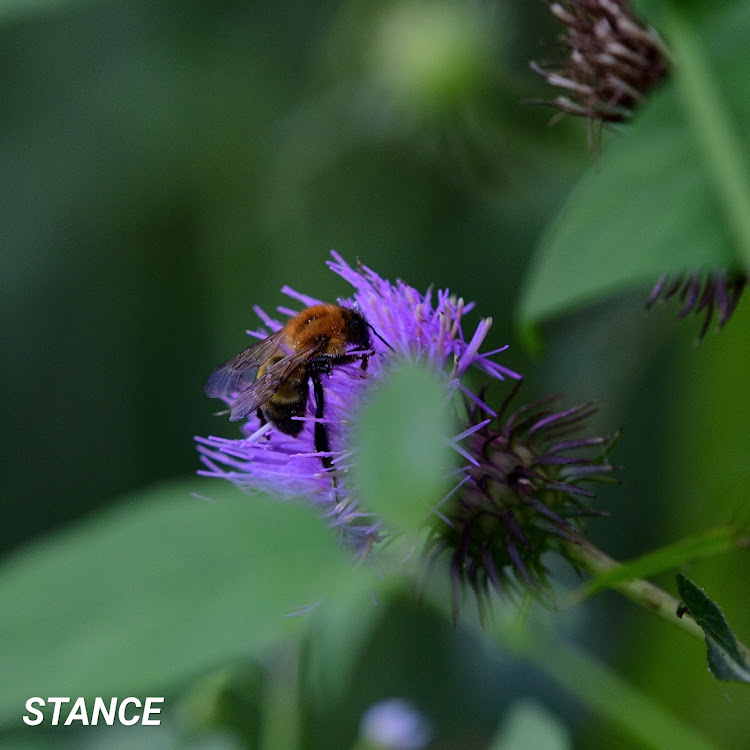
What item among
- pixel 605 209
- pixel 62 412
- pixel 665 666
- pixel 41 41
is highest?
pixel 41 41

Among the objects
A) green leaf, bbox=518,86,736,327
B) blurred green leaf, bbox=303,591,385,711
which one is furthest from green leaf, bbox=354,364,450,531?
blurred green leaf, bbox=303,591,385,711

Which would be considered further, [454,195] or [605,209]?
[454,195]

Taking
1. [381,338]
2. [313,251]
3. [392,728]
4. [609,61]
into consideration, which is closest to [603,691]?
[392,728]

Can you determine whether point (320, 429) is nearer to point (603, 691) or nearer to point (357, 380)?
point (357, 380)

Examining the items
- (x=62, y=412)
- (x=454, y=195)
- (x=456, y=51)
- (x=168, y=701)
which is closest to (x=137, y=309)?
(x=62, y=412)

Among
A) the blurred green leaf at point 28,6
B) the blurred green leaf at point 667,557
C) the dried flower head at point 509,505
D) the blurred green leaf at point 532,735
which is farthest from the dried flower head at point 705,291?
the blurred green leaf at point 28,6

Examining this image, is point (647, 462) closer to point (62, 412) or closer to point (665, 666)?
point (665, 666)

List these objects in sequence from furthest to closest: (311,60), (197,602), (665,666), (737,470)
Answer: (311,60) → (665,666) → (737,470) → (197,602)
